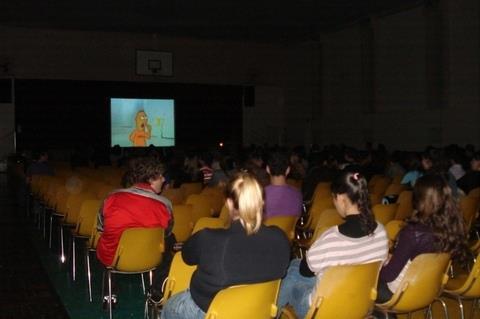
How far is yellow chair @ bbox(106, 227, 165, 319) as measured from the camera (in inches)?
170

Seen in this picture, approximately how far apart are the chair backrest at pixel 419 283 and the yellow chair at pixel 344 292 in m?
0.27

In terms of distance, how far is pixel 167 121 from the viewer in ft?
67.6

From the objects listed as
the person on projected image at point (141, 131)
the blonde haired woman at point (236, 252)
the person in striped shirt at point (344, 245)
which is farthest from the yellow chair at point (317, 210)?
the person on projected image at point (141, 131)

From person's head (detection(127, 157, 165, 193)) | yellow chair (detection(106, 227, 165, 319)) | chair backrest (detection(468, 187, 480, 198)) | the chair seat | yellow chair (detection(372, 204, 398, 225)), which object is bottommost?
the chair seat

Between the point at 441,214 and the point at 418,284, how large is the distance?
48cm

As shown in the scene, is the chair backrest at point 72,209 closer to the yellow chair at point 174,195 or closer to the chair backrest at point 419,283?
the yellow chair at point 174,195

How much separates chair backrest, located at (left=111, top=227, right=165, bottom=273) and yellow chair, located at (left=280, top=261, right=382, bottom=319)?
1530 mm

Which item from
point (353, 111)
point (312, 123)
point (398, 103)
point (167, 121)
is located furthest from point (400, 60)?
point (167, 121)

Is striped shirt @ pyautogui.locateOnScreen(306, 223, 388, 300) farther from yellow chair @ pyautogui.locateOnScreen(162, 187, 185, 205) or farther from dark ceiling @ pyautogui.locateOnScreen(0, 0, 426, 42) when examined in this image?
dark ceiling @ pyautogui.locateOnScreen(0, 0, 426, 42)

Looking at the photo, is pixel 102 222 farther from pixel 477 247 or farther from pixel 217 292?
pixel 477 247

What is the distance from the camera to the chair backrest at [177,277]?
3.32 metres

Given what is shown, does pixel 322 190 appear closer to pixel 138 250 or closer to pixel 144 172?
pixel 144 172

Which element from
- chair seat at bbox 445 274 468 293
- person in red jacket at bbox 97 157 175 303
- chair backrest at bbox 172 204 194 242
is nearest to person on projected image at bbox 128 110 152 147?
chair backrest at bbox 172 204 194 242

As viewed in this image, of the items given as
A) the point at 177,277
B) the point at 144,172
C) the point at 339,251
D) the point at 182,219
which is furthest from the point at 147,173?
the point at 339,251
